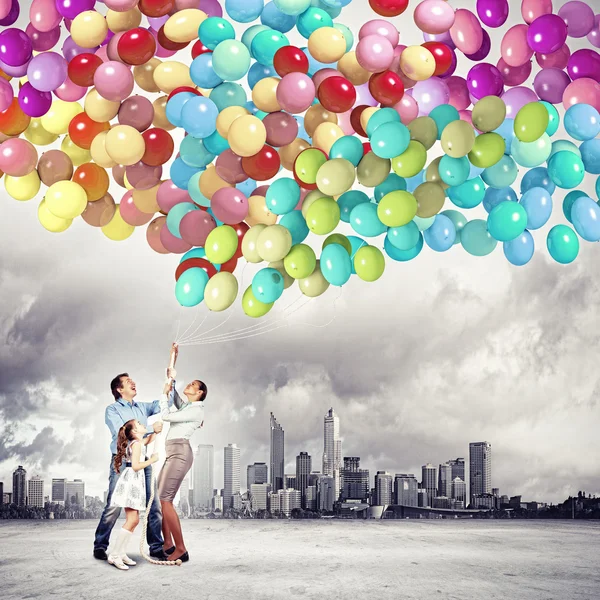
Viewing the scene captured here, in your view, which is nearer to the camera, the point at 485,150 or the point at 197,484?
the point at 485,150

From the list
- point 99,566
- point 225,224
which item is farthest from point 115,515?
point 225,224

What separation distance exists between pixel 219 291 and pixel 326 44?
3.93 ft

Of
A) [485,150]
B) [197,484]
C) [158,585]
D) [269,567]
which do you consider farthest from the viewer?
[197,484]

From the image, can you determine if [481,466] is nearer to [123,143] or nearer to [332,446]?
[332,446]

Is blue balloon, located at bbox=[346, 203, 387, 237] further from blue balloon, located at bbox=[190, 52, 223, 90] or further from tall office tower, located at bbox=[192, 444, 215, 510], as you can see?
tall office tower, located at bbox=[192, 444, 215, 510]

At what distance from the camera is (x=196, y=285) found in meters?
3.54

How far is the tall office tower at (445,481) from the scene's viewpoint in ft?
23.6

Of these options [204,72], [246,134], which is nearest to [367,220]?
[246,134]

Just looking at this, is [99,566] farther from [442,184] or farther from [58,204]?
[442,184]

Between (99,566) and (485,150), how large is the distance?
248cm

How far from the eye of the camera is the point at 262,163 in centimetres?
333

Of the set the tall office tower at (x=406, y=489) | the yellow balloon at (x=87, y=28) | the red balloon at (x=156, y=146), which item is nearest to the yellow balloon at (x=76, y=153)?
the red balloon at (x=156, y=146)

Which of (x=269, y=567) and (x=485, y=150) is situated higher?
(x=485, y=150)

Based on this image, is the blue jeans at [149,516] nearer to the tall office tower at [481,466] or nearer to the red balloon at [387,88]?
the red balloon at [387,88]
